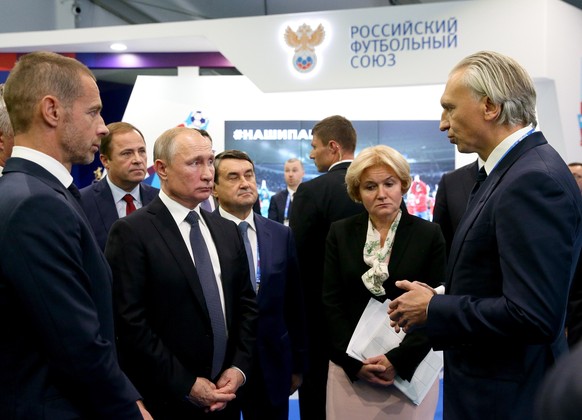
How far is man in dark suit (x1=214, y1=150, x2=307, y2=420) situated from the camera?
10.3 ft

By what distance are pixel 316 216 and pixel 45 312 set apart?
92.4 inches

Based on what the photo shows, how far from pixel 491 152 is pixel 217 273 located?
124cm

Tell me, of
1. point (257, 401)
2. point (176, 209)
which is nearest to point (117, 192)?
point (176, 209)

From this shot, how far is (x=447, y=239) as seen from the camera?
3.73 m

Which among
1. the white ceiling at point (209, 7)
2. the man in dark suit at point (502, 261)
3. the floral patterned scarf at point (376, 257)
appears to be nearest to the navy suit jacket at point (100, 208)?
the floral patterned scarf at point (376, 257)

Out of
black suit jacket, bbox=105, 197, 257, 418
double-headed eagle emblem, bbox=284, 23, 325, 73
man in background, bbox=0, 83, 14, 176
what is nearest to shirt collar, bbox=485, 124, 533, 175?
black suit jacket, bbox=105, 197, 257, 418

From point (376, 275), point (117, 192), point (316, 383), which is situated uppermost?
point (117, 192)

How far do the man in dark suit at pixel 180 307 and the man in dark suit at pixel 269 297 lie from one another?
1.07ft

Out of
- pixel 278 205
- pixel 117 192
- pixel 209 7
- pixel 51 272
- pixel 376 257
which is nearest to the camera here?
pixel 51 272

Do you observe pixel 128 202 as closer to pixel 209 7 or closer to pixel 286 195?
pixel 286 195

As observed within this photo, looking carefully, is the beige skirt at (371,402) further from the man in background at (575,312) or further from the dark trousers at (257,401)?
the man in background at (575,312)

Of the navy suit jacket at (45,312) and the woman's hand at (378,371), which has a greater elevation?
the navy suit jacket at (45,312)

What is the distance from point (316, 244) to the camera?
3.90 metres

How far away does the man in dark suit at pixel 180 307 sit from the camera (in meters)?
2.58
